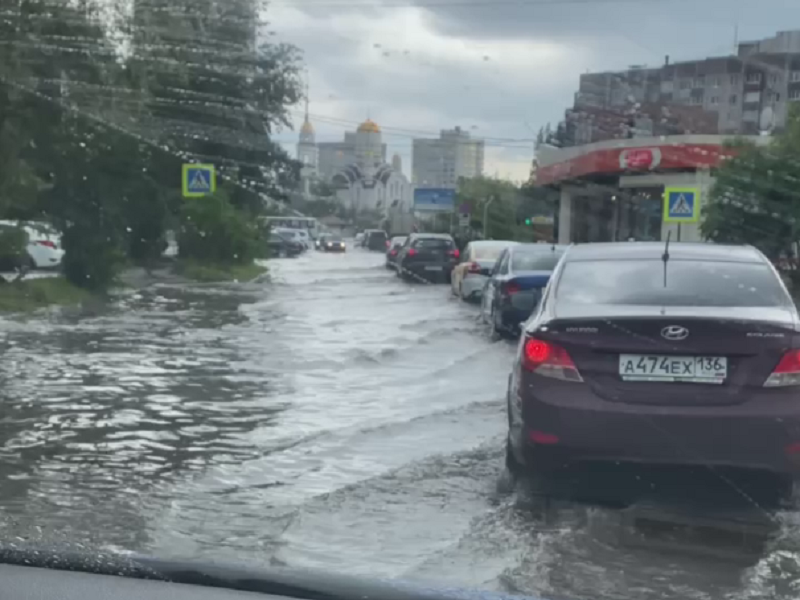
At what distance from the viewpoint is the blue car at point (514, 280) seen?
16.2m

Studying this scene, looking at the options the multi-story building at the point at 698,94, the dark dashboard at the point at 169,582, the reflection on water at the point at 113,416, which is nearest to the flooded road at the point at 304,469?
the reflection on water at the point at 113,416

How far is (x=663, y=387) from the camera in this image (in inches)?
239

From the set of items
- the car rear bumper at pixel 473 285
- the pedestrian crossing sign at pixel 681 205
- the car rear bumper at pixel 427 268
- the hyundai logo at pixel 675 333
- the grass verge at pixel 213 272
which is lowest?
the grass verge at pixel 213 272

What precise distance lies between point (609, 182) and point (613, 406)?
42.0 m

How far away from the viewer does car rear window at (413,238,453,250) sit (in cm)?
3594

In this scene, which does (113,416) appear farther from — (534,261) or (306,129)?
(306,129)

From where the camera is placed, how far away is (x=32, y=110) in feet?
71.0

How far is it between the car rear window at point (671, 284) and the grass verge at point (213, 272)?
2860 cm

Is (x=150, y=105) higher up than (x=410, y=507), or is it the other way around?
(x=150, y=105)

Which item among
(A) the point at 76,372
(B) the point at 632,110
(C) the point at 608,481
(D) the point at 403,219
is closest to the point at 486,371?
(A) the point at 76,372

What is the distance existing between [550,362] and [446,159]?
57170mm

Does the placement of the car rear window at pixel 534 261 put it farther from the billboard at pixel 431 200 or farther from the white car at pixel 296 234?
the billboard at pixel 431 200

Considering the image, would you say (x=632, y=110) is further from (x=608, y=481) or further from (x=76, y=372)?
(x=608, y=481)

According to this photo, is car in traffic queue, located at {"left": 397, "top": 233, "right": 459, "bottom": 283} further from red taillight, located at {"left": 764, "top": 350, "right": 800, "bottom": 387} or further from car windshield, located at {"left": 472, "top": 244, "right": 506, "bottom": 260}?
red taillight, located at {"left": 764, "top": 350, "right": 800, "bottom": 387}
